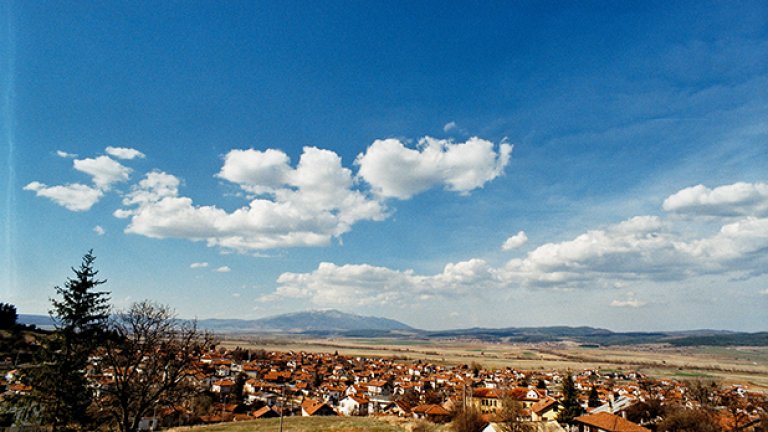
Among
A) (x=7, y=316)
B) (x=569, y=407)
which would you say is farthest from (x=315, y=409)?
(x=7, y=316)

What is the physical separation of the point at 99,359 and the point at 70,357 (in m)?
1.80

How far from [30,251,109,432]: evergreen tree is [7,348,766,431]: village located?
1.52m

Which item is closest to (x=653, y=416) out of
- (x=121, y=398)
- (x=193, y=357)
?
(x=193, y=357)

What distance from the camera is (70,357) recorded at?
3106cm

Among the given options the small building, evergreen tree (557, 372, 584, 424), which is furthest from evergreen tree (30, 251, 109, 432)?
evergreen tree (557, 372, 584, 424)

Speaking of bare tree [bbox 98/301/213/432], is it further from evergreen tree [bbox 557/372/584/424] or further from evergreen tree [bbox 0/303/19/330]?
evergreen tree [bbox 0/303/19/330]

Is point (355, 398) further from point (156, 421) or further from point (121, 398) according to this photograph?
point (121, 398)

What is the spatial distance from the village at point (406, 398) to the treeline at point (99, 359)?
1733 millimetres

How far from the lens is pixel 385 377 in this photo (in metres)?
120

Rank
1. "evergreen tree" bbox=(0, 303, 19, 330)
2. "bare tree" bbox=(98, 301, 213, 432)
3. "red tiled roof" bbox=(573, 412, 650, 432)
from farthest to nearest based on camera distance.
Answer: "evergreen tree" bbox=(0, 303, 19, 330)
"red tiled roof" bbox=(573, 412, 650, 432)
"bare tree" bbox=(98, 301, 213, 432)

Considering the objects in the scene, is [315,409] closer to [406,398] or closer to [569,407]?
[406,398]

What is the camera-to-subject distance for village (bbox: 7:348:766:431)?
55.1 metres

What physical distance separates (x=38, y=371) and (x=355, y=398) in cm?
6499

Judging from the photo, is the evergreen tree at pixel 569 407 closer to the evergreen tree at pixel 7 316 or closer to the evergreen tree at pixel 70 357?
the evergreen tree at pixel 70 357
